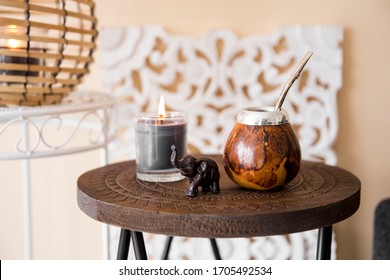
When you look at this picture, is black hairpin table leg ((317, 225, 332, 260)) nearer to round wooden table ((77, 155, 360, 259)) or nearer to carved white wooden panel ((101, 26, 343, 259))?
round wooden table ((77, 155, 360, 259))

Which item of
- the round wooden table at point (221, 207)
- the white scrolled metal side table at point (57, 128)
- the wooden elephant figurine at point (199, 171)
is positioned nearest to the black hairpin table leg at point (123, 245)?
the round wooden table at point (221, 207)

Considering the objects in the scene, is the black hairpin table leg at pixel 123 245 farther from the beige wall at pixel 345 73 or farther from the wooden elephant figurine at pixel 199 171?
the beige wall at pixel 345 73

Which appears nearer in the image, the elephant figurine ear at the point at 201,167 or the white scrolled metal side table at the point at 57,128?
the elephant figurine ear at the point at 201,167

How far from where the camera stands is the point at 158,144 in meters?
0.76

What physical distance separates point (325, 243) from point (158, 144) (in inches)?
10.9

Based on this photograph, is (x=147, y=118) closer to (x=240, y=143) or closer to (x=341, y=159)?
(x=240, y=143)

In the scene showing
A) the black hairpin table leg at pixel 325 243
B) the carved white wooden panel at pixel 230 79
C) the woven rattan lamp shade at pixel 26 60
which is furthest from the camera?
the carved white wooden panel at pixel 230 79

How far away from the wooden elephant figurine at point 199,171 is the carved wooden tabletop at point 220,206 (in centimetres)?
2

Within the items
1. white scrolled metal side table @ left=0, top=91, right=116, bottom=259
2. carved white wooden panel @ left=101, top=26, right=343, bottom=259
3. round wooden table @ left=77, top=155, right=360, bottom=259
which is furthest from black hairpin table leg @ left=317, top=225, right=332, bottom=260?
carved white wooden panel @ left=101, top=26, right=343, bottom=259

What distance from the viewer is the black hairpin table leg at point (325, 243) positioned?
72 cm

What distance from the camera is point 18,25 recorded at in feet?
2.87

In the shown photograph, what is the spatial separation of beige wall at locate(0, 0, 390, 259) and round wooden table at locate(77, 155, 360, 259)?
2.04 feet

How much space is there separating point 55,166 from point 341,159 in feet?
2.58
